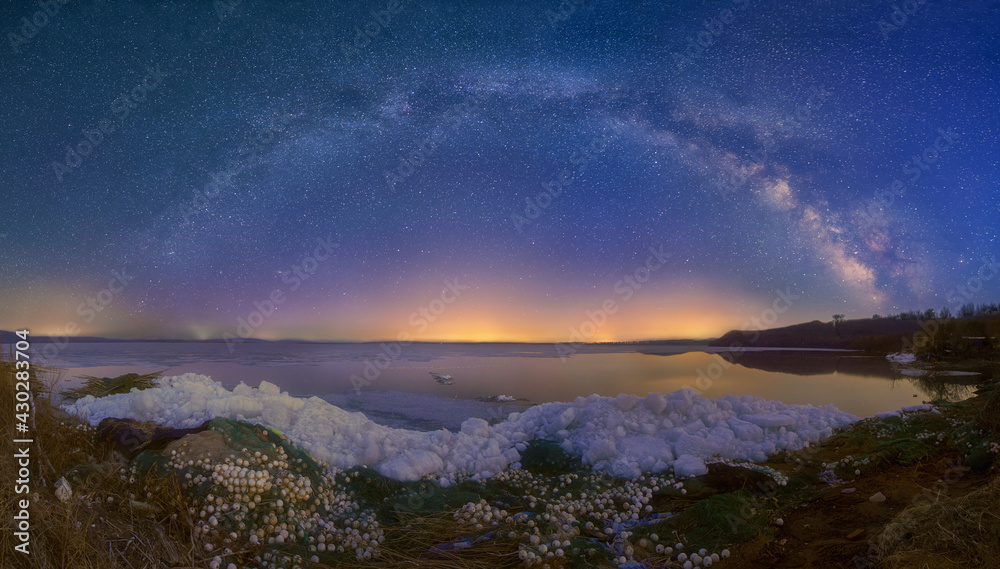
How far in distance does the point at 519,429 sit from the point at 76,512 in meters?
6.42

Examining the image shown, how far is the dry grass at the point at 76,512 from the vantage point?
3643 mm

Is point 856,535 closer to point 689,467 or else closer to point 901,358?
point 689,467

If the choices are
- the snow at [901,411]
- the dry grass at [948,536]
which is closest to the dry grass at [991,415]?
the snow at [901,411]

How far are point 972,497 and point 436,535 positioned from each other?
4.83 m

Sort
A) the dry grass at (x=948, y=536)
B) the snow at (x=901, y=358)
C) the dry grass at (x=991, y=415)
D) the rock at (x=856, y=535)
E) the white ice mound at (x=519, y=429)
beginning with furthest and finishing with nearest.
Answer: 1. the snow at (x=901, y=358)
2. the white ice mound at (x=519, y=429)
3. the dry grass at (x=991, y=415)
4. the rock at (x=856, y=535)
5. the dry grass at (x=948, y=536)

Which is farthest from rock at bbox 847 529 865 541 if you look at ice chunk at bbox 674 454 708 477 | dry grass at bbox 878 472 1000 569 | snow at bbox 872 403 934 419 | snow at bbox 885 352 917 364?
snow at bbox 885 352 917 364

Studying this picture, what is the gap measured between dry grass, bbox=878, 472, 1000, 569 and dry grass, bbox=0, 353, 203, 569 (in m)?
5.84

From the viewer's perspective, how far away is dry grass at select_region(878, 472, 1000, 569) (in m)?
3.41

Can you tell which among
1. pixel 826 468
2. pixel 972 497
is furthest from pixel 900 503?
pixel 826 468

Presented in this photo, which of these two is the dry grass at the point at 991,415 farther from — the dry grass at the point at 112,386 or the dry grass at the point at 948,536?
the dry grass at the point at 112,386

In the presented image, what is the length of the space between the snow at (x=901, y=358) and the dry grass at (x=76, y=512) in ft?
84.0

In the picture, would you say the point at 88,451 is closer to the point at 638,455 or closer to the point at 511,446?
the point at 511,446

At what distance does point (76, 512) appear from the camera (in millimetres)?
4133

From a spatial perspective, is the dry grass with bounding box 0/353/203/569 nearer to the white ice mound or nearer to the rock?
the white ice mound
